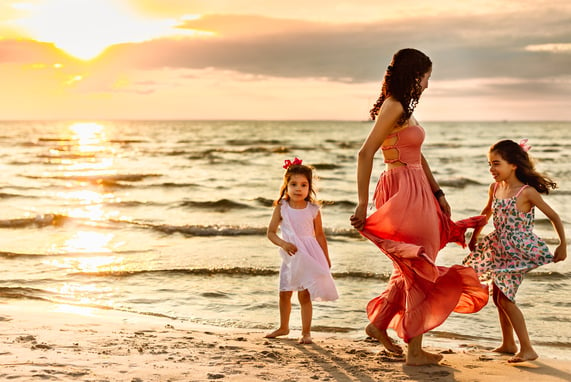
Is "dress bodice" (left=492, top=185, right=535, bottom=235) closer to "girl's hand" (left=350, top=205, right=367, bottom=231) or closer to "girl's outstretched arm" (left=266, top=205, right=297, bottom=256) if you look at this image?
"girl's hand" (left=350, top=205, right=367, bottom=231)

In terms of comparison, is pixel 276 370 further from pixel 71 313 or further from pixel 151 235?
pixel 151 235

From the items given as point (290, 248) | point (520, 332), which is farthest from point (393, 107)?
point (520, 332)

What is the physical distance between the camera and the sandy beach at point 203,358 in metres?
4.23

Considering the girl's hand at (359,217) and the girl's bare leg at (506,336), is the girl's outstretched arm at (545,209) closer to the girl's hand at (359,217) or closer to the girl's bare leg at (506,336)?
the girl's bare leg at (506,336)

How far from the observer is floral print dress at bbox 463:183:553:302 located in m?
4.86

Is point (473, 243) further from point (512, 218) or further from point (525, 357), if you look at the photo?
point (525, 357)

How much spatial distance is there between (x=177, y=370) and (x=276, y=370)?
0.66 m

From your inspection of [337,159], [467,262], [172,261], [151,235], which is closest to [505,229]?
[467,262]

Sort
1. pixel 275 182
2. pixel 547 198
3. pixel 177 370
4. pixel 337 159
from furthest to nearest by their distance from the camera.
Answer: pixel 337 159 < pixel 275 182 < pixel 547 198 < pixel 177 370

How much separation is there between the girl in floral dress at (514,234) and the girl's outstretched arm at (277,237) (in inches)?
55.2

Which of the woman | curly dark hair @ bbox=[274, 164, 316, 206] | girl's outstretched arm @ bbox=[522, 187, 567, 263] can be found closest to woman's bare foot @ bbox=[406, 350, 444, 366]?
the woman

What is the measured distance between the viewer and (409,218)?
448cm

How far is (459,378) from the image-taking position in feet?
14.7

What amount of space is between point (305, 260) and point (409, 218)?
1.19 meters
